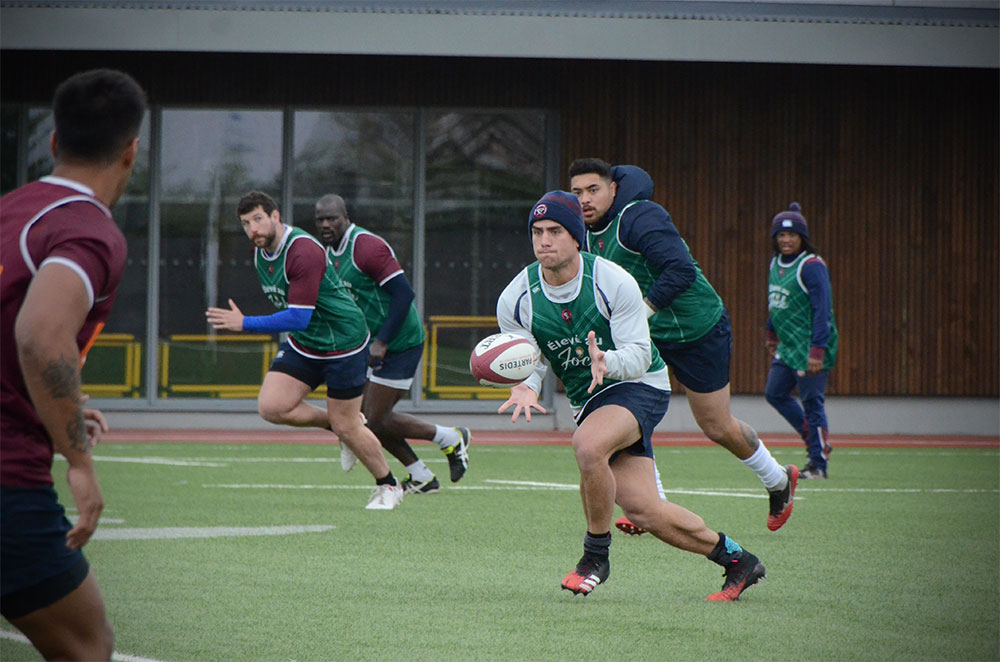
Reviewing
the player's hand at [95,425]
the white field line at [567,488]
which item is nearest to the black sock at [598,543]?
the player's hand at [95,425]

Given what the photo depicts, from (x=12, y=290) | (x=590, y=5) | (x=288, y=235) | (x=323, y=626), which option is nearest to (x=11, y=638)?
(x=323, y=626)

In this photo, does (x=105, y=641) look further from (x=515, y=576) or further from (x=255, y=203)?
(x=255, y=203)

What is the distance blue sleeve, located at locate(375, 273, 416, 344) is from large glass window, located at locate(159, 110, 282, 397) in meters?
8.85

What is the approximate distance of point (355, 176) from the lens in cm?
1950

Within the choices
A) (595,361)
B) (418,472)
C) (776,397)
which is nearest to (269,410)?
(418,472)

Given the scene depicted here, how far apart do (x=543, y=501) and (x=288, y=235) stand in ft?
9.18

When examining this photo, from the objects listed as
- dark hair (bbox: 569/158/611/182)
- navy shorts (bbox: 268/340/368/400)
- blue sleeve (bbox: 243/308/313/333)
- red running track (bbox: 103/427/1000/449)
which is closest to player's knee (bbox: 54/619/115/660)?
dark hair (bbox: 569/158/611/182)

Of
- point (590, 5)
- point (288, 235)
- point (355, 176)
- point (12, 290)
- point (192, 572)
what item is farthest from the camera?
point (355, 176)

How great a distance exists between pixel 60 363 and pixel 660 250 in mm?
4976

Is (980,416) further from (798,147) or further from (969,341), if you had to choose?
(798,147)

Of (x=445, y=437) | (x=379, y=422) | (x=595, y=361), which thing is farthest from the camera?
(x=445, y=437)

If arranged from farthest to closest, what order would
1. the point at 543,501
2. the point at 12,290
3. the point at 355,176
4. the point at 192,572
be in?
the point at 355,176 < the point at 543,501 < the point at 192,572 < the point at 12,290

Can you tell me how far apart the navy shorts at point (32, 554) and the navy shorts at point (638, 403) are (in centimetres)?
352

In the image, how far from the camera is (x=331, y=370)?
10242 millimetres
